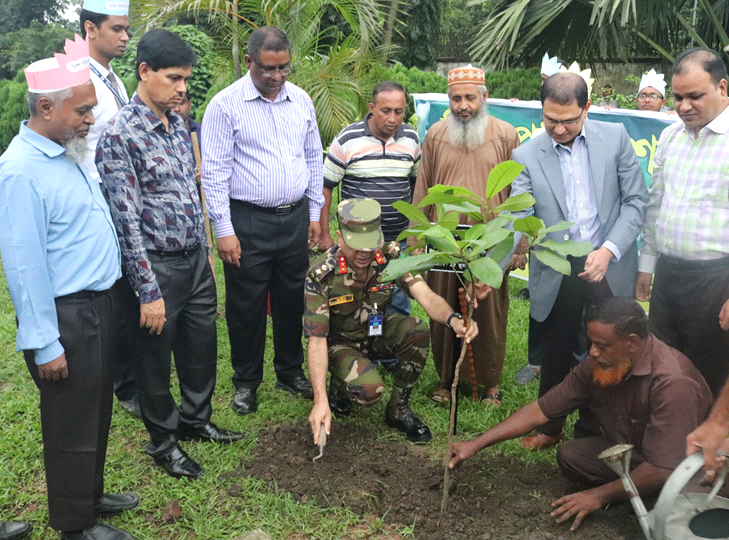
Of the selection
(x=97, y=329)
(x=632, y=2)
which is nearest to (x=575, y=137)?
(x=97, y=329)

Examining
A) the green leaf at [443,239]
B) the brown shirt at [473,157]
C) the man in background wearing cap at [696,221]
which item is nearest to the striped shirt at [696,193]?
the man in background wearing cap at [696,221]

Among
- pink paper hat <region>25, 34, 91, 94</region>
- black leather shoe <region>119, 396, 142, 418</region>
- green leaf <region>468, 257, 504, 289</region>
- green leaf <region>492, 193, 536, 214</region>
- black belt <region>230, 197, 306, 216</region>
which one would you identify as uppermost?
pink paper hat <region>25, 34, 91, 94</region>

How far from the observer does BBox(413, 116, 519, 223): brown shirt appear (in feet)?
13.7

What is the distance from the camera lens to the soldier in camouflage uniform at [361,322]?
356 centimetres

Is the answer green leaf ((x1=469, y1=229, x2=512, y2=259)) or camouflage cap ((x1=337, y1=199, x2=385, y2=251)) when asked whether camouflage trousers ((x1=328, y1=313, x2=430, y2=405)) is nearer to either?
camouflage cap ((x1=337, y1=199, x2=385, y2=251))

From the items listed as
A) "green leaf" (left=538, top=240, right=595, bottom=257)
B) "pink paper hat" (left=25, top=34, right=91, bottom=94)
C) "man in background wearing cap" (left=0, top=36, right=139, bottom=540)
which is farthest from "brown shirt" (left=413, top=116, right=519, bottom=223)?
"pink paper hat" (left=25, top=34, right=91, bottom=94)

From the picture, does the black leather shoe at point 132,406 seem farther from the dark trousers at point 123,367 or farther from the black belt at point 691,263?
the black belt at point 691,263

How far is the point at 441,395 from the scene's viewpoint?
4395mm

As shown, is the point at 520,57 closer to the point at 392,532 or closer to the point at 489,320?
the point at 489,320

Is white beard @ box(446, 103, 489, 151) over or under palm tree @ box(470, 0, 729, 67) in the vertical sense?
under

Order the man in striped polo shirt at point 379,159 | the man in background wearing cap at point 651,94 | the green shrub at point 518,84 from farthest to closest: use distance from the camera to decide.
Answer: the green shrub at point 518,84 < the man in background wearing cap at point 651,94 < the man in striped polo shirt at point 379,159

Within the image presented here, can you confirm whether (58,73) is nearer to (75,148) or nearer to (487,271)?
(75,148)

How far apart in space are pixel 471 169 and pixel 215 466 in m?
2.21

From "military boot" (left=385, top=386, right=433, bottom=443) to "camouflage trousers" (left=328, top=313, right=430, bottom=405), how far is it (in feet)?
0.20
